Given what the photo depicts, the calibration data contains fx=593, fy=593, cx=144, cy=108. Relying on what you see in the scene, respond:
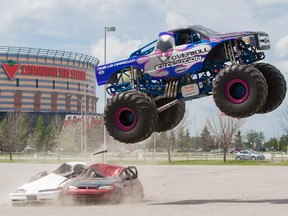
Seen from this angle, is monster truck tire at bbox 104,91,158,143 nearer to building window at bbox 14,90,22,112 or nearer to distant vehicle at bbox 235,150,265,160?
distant vehicle at bbox 235,150,265,160

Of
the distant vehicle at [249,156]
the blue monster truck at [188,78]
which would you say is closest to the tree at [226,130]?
the distant vehicle at [249,156]

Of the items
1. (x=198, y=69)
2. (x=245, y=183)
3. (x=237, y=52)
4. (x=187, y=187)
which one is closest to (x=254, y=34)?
(x=237, y=52)

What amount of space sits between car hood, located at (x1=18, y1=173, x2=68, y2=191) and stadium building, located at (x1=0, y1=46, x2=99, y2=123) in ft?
285

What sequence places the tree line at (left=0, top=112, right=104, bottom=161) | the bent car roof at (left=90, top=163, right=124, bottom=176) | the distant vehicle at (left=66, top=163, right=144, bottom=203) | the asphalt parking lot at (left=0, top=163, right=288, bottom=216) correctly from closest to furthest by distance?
the asphalt parking lot at (left=0, top=163, right=288, bottom=216)
the distant vehicle at (left=66, top=163, right=144, bottom=203)
the bent car roof at (left=90, top=163, right=124, bottom=176)
the tree line at (left=0, top=112, right=104, bottom=161)

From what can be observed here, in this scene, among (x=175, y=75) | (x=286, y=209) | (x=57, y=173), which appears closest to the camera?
(x=175, y=75)

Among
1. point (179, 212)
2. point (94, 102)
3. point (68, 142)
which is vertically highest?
point (94, 102)

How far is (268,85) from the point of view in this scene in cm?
1591

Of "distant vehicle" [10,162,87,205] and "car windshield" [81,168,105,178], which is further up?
"car windshield" [81,168,105,178]

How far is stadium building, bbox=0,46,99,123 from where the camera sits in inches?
4259

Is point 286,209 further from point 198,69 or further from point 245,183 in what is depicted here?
point 245,183

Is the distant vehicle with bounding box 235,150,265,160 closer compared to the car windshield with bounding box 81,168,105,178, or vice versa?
the car windshield with bounding box 81,168,105,178

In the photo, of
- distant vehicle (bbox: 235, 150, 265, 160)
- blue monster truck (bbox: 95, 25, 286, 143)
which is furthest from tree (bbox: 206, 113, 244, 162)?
blue monster truck (bbox: 95, 25, 286, 143)

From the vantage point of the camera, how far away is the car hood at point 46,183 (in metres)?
19.4

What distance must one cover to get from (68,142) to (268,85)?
41.0m
